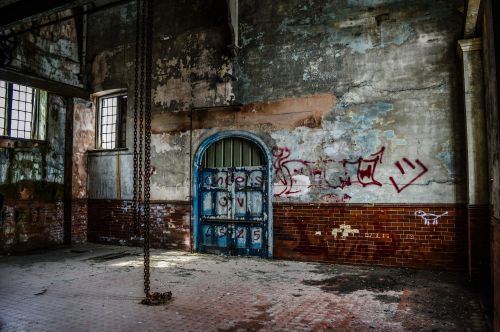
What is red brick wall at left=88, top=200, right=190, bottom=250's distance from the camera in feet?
28.1

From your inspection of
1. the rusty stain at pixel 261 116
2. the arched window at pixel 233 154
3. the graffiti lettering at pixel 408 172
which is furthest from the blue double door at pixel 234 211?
the graffiti lettering at pixel 408 172

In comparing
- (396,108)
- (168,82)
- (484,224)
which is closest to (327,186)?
(396,108)

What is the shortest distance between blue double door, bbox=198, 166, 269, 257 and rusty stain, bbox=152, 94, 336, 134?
100 centimetres

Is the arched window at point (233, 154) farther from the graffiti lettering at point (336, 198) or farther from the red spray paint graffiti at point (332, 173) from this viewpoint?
the graffiti lettering at point (336, 198)

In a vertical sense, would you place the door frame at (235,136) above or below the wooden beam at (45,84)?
below

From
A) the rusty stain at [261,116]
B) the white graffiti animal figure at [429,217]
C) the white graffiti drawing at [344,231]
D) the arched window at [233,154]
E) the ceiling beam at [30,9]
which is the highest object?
the ceiling beam at [30,9]

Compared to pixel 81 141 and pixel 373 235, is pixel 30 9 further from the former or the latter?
pixel 373 235

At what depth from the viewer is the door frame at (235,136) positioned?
7605 millimetres

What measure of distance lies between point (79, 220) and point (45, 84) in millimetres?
3450

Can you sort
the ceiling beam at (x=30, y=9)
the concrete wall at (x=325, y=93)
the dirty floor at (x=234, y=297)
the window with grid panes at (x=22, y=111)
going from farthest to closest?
1. the window with grid panes at (x=22, y=111)
2. the concrete wall at (x=325, y=93)
3. the ceiling beam at (x=30, y=9)
4. the dirty floor at (x=234, y=297)

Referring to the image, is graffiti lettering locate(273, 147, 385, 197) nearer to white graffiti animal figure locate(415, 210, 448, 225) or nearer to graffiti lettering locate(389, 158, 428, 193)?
graffiti lettering locate(389, 158, 428, 193)

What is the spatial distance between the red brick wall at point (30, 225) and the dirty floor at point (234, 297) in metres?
1.15

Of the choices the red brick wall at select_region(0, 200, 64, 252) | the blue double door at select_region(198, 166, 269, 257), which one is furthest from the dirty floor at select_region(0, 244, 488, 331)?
the red brick wall at select_region(0, 200, 64, 252)

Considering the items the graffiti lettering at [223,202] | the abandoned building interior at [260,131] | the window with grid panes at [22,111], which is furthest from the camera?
the window with grid panes at [22,111]
